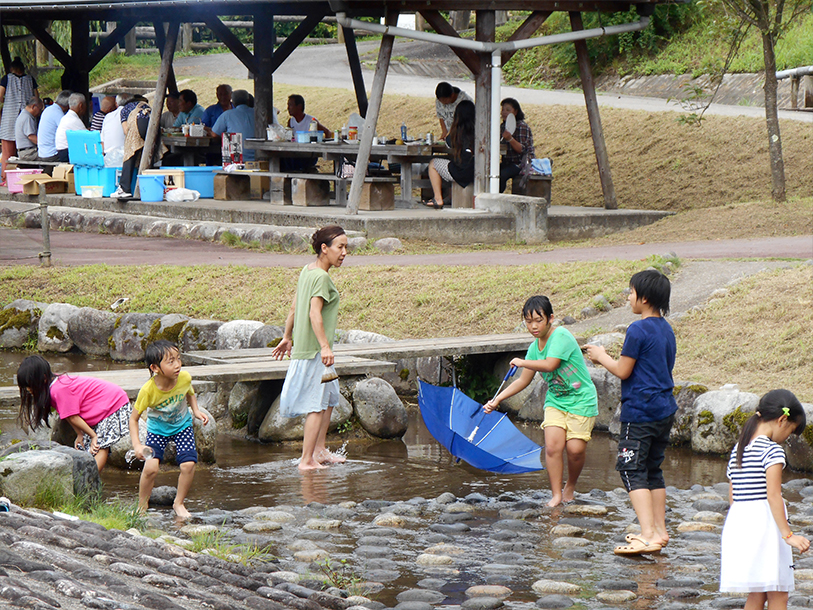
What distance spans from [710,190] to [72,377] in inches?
502

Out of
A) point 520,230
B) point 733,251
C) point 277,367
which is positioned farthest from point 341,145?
point 277,367

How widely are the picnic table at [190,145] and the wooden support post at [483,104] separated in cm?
501

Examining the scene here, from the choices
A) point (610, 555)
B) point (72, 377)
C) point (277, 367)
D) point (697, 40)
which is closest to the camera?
point (610, 555)

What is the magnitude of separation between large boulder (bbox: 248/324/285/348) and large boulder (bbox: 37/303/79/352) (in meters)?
2.56

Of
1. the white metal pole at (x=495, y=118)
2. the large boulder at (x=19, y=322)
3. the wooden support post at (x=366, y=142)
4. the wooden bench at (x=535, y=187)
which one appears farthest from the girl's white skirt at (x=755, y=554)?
the wooden bench at (x=535, y=187)

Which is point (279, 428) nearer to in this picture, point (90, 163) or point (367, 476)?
point (367, 476)

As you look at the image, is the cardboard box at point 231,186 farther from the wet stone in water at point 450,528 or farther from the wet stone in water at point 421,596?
the wet stone in water at point 421,596

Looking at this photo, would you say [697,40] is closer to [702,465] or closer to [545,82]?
[545,82]

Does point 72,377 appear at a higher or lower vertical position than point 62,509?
higher

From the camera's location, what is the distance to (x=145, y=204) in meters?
16.5

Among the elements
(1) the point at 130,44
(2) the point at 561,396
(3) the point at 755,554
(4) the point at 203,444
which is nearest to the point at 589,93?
(4) the point at 203,444

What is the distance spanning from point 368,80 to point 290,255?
1527 cm

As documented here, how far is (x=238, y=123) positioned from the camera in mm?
17594

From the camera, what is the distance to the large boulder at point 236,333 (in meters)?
10.3
